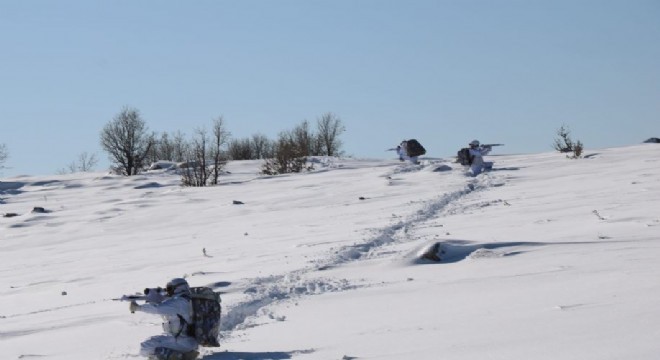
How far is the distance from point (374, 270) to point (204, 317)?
3.79m

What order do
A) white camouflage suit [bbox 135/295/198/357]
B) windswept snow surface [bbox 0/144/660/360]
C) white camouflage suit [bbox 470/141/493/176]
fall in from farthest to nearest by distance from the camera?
1. white camouflage suit [bbox 470/141/493/176]
2. white camouflage suit [bbox 135/295/198/357]
3. windswept snow surface [bbox 0/144/660/360]

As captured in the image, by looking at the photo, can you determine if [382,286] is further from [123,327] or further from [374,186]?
[374,186]

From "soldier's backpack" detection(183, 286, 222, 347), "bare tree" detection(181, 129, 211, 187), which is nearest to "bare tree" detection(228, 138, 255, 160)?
"bare tree" detection(181, 129, 211, 187)

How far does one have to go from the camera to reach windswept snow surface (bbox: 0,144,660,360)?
5.93 metres

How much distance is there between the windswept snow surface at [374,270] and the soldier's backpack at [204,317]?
0.15m

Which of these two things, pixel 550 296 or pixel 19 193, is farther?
pixel 19 193

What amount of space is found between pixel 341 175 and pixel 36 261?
1474 centimetres

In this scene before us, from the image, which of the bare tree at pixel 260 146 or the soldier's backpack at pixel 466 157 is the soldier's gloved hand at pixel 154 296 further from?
the bare tree at pixel 260 146

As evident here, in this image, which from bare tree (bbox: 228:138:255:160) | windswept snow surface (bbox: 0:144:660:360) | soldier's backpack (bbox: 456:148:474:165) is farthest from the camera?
bare tree (bbox: 228:138:255:160)

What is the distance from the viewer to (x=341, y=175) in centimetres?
2825

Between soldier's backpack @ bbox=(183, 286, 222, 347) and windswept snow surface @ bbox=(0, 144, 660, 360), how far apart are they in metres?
0.15

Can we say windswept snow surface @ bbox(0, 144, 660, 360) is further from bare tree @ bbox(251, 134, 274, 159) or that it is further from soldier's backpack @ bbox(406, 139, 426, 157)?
bare tree @ bbox(251, 134, 274, 159)

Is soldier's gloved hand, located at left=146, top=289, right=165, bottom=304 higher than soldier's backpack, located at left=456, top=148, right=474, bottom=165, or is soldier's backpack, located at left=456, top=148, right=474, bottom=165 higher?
soldier's backpack, located at left=456, top=148, right=474, bottom=165

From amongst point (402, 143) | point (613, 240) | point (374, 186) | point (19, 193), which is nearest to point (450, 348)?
point (613, 240)
